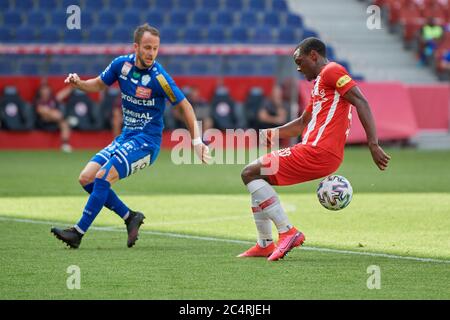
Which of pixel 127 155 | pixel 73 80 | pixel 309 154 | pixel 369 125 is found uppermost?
pixel 73 80

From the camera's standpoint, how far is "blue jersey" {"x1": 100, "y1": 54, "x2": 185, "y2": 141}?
10.5 meters

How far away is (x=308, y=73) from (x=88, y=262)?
2.69 meters

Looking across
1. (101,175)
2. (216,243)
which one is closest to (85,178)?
(101,175)

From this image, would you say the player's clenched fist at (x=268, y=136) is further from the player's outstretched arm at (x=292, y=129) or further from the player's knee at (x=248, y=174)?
the player's knee at (x=248, y=174)

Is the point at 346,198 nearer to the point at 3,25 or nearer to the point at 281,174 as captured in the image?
the point at 281,174

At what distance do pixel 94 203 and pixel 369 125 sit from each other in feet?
9.27

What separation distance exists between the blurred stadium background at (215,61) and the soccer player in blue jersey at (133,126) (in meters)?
15.2

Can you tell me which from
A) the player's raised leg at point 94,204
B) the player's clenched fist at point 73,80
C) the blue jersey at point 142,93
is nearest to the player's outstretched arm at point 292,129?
the blue jersey at point 142,93

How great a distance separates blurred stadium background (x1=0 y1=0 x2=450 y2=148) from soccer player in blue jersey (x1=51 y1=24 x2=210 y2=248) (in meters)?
15.2

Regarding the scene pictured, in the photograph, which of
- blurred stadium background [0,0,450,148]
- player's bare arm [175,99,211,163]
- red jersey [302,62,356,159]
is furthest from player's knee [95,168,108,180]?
blurred stadium background [0,0,450,148]

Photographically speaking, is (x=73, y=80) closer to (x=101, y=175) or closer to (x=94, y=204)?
(x=101, y=175)

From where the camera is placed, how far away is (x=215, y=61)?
2766 centimetres

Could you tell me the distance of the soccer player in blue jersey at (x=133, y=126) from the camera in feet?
33.9

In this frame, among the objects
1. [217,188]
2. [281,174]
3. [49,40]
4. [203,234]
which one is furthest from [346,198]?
[49,40]
